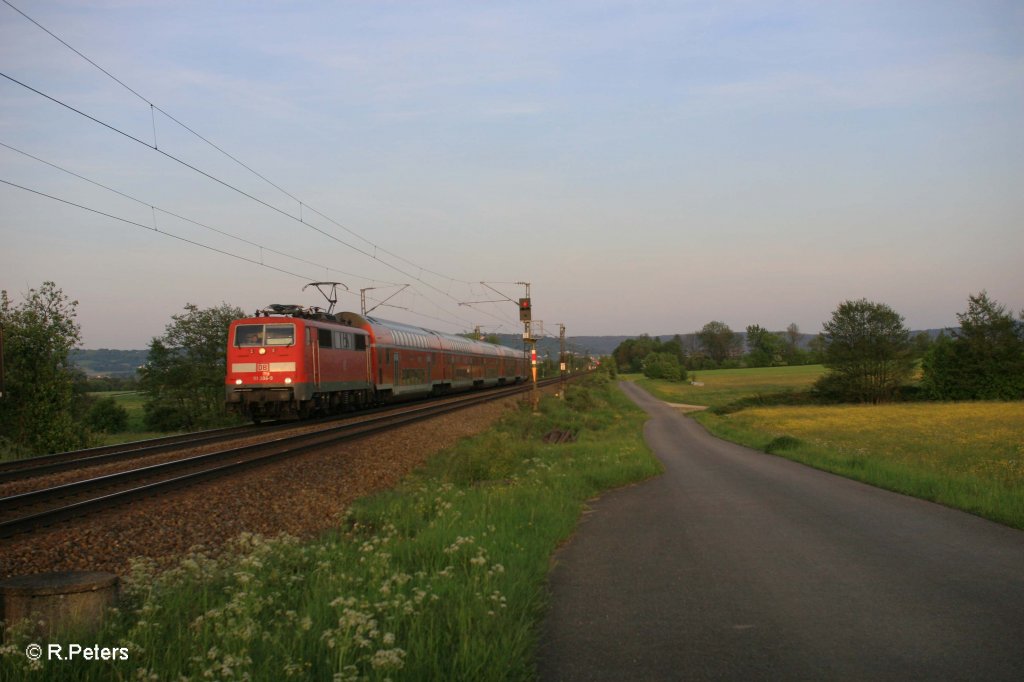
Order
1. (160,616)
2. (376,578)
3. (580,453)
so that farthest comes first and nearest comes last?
1. (580,453)
2. (376,578)
3. (160,616)

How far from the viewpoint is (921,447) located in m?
28.0

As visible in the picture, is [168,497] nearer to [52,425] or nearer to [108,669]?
[108,669]

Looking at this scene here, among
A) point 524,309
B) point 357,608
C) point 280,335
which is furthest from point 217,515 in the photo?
point 524,309

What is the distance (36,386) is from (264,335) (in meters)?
9.87

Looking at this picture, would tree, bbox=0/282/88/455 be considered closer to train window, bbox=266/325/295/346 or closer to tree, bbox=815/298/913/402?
train window, bbox=266/325/295/346

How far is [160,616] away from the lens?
519cm

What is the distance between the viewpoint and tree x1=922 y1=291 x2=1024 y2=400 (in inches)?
2630

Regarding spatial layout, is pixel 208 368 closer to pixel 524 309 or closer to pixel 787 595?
pixel 524 309

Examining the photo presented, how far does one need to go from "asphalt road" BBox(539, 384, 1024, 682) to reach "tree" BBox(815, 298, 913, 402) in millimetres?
68592

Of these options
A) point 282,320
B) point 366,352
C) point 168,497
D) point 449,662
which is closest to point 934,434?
point 366,352

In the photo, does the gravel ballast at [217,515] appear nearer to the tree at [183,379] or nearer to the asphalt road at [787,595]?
the asphalt road at [787,595]

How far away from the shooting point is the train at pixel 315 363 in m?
23.8

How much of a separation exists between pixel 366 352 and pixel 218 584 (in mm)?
25363

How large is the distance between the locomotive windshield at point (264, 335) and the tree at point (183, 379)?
114 ft
